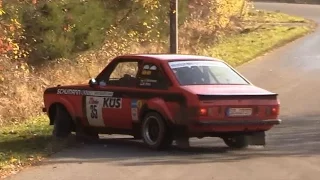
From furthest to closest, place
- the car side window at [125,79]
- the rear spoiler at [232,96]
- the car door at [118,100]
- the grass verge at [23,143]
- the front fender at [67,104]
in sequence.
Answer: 1. the front fender at [67,104]
2. the car side window at [125,79]
3. the car door at [118,100]
4. the rear spoiler at [232,96]
5. the grass verge at [23,143]

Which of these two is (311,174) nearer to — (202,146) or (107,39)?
(202,146)

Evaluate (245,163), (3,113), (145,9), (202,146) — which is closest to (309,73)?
(145,9)

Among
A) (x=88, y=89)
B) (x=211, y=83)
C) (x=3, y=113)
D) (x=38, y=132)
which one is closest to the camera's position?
(x=211, y=83)

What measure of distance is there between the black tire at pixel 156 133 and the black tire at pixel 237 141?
1093 millimetres

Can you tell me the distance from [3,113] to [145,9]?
811cm

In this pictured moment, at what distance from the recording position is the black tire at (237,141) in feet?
45.6

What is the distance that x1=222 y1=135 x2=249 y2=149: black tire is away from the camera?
13.9m

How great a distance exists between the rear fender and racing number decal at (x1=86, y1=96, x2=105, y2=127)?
1.08 m

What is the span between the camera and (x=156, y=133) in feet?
44.3

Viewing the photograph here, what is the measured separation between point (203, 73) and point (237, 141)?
123cm

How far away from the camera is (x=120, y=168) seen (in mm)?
11836

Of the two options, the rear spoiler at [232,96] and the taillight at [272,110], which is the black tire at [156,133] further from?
the taillight at [272,110]

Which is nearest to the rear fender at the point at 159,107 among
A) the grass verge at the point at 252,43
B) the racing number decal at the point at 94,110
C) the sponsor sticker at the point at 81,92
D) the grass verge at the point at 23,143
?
the sponsor sticker at the point at 81,92

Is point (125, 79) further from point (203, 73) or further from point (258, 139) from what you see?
point (258, 139)
